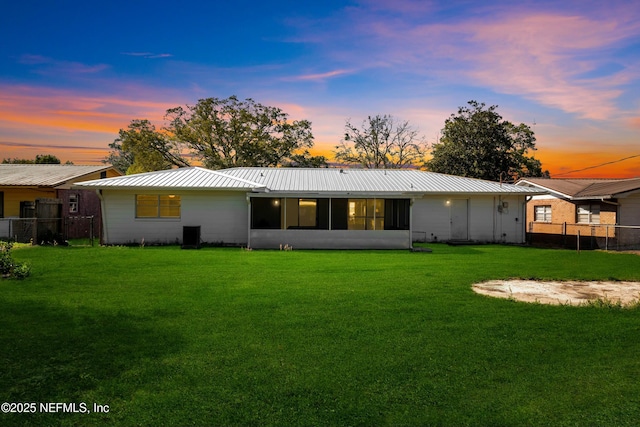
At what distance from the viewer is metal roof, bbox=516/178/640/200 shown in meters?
19.0

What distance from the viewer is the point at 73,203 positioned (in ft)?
70.3

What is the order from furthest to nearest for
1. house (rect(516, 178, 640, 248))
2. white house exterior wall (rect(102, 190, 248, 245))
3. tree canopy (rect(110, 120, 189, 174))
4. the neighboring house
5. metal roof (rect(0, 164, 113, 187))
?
1. tree canopy (rect(110, 120, 189, 174))
2. metal roof (rect(0, 164, 113, 187))
3. house (rect(516, 178, 640, 248))
4. white house exterior wall (rect(102, 190, 248, 245))
5. the neighboring house

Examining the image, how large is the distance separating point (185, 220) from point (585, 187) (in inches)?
830

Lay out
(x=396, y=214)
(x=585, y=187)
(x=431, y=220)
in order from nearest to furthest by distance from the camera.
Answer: (x=396, y=214) < (x=431, y=220) < (x=585, y=187)

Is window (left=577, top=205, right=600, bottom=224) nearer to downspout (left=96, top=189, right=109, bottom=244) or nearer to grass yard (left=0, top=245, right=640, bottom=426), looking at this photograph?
grass yard (left=0, top=245, right=640, bottom=426)

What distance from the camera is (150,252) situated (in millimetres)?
14344

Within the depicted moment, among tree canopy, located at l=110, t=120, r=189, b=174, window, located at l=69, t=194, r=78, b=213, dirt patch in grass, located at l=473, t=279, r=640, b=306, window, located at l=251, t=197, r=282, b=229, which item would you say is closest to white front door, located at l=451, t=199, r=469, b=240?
window, located at l=251, t=197, r=282, b=229

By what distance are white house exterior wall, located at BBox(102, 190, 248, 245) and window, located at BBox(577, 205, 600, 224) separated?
660 inches

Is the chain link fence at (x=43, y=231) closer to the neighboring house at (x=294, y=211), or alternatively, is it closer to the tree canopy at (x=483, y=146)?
the neighboring house at (x=294, y=211)

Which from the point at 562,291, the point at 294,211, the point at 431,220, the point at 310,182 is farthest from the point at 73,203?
the point at 562,291

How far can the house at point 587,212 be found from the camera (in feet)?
61.4

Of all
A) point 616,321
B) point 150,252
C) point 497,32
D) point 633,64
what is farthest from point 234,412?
point 633,64

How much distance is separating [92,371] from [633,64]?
2382 centimetres

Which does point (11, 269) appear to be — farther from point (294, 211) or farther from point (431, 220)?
point (431, 220)
